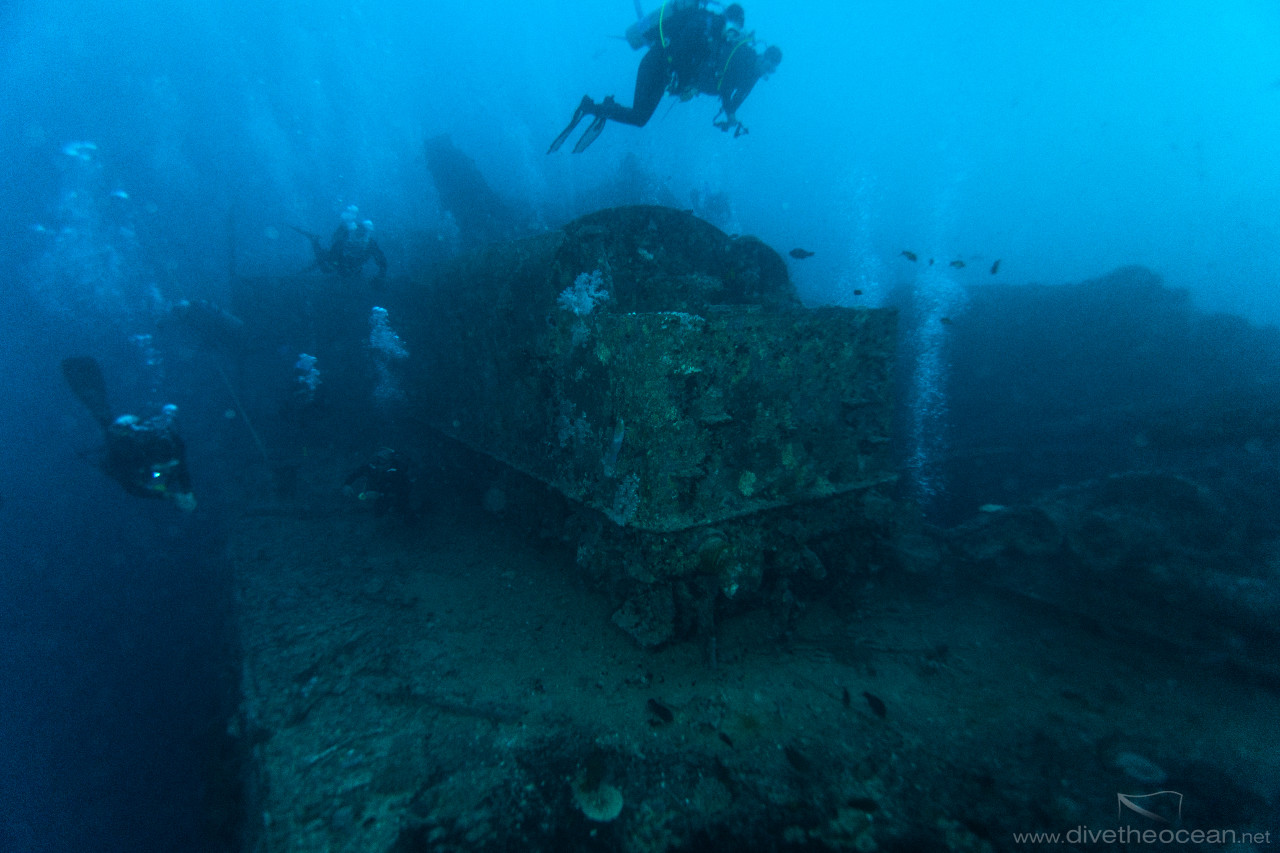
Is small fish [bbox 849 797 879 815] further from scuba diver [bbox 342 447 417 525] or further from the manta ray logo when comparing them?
scuba diver [bbox 342 447 417 525]

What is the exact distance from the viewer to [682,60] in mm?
6531

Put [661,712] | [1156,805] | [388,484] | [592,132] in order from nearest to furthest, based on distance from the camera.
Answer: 1. [1156,805]
2. [661,712]
3. [388,484]
4. [592,132]

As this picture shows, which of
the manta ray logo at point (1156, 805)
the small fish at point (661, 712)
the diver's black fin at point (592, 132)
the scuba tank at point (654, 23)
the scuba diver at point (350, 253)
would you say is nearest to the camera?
the manta ray logo at point (1156, 805)

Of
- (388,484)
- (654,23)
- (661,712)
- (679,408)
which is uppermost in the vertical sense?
(654,23)

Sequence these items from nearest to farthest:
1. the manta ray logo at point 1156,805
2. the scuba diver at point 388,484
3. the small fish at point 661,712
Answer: the manta ray logo at point 1156,805, the small fish at point 661,712, the scuba diver at point 388,484

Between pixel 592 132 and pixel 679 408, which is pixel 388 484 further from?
pixel 592 132

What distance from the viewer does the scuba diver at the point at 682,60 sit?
6.33 m

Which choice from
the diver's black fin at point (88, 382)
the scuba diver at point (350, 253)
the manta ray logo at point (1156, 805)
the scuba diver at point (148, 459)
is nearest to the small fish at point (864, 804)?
the manta ray logo at point (1156, 805)

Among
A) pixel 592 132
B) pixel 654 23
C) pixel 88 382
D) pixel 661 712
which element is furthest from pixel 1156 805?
pixel 88 382

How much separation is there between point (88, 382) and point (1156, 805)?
13.5m

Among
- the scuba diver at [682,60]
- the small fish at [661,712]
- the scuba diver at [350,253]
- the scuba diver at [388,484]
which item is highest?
the scuba diver at [682,60]

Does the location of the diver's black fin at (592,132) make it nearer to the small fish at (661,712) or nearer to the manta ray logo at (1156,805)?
the small fish at (661,712)

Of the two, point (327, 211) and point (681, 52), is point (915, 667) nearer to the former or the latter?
point (681, 52)

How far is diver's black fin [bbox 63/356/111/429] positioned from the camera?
8.51m
